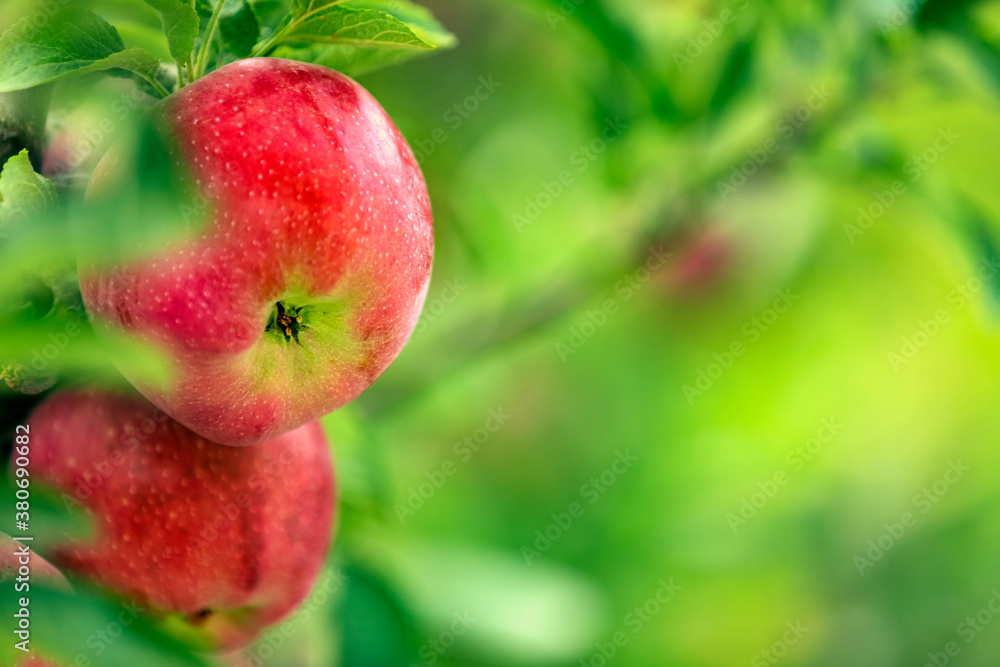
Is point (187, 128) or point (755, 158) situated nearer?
point (187, 128)

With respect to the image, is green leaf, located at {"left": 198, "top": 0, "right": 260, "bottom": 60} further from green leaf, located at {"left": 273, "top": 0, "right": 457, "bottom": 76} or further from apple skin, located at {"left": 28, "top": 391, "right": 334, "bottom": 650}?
apple skin, located at {"left": 28, "top": 391, "right": 334, "bottom": 650}

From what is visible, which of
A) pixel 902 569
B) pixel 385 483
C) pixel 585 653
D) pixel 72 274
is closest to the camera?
pixel 72 274

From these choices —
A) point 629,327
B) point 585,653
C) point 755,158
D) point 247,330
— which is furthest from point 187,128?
point 629,327

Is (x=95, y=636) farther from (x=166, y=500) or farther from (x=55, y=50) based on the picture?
(x=55, y=50)

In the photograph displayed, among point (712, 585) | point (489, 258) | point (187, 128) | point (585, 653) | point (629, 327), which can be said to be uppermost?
point (187, 128)

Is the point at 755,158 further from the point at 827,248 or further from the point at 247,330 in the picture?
the point at 827,248

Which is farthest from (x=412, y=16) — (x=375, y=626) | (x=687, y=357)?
(x=687, y=357)

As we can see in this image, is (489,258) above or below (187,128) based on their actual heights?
below
